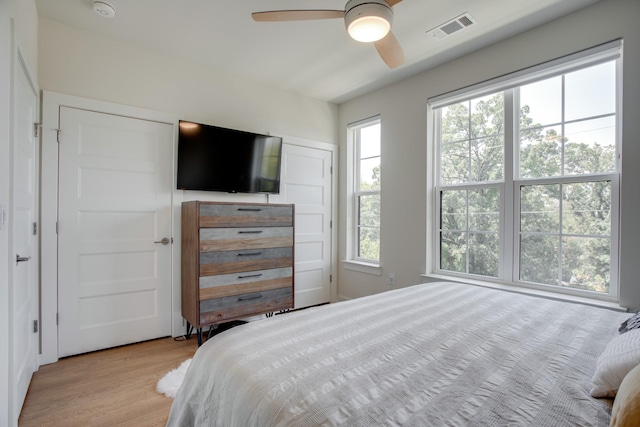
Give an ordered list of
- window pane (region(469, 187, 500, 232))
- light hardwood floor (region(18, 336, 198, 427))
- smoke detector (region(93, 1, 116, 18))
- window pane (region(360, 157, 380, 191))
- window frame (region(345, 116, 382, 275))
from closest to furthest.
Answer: light hardwood floor (region(18, 336, 198, 427)), smoke detector (region(93, 1, 116, 18)), window pane (region(469, 187, 500, 232)), window pane (region(360, 157, 380, 191)), window frame (region(345, 116, 382, 275))

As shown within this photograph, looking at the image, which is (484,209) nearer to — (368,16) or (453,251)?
(453,251)

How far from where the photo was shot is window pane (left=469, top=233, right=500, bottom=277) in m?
2.76

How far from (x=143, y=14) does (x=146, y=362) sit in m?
2.64

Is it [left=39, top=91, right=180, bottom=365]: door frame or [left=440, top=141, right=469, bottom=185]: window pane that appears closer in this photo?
[left=39, top=91, right=180, bottom=365]: door frame

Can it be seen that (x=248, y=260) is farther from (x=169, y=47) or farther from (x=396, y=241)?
(x=169, y=47)

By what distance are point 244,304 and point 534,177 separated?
2.65 meters

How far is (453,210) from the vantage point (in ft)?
10.1

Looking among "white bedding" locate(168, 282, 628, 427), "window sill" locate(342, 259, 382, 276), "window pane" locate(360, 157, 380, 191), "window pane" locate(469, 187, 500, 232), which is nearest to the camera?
"white bedding" locate(168, 282, 628, 427)

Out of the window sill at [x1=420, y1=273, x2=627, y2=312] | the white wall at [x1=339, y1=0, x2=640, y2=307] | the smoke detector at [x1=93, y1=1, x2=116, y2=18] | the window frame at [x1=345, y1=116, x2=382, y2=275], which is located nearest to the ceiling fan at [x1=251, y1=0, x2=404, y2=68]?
the smoke detector at [x1=93, y1=1, x2=116, y2=18]

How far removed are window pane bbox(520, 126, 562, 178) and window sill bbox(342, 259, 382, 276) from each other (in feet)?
5.67

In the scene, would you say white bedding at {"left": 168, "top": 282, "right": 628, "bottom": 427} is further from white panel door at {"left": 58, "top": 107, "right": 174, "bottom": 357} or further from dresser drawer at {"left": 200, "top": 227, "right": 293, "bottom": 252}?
white panel door at {"left": 58, "top": 107, "right": 174, "bottom": 357}

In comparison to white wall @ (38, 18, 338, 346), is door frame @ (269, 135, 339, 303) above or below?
below

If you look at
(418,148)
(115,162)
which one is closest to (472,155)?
(418,148)

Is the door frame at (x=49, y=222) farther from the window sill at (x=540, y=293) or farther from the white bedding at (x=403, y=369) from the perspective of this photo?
the window sill at (x=540, y=293)
